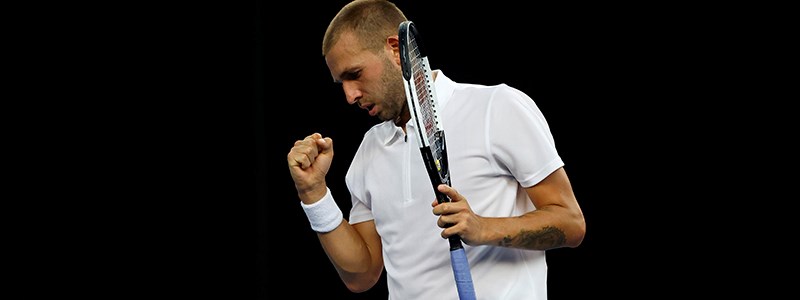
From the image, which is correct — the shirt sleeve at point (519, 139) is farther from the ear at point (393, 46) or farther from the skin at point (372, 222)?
the ear at point (393, 46)

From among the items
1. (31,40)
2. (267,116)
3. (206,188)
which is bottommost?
(206,188)

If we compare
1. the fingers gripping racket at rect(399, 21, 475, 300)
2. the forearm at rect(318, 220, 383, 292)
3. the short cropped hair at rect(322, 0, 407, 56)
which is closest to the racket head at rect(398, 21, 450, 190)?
the fingers gripping racket at rect(399, 21, 475, 300)

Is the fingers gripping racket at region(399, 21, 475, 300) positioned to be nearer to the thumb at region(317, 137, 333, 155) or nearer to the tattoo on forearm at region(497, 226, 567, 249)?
the tattoo on forearm at region(497, 226, 567, 249)

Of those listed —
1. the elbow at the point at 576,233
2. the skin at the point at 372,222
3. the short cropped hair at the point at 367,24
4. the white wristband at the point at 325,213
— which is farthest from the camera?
the white wristband at the point at 325,213

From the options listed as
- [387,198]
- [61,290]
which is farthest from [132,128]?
[387,198]

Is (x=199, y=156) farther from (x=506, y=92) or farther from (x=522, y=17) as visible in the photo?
(x=506, y=92)

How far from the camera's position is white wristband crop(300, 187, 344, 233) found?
6.15 ft

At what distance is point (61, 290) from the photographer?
8.83ft

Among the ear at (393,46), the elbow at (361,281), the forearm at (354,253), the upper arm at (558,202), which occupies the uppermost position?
the ear at (393,46)

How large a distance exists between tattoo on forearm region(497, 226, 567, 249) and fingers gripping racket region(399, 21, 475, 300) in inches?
2.9

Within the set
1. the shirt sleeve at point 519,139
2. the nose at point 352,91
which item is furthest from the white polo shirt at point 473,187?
the nose at point 352,91

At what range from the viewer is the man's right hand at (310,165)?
1.84 meters

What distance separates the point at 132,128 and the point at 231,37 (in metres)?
0.36

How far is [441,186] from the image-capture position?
1.56 m
